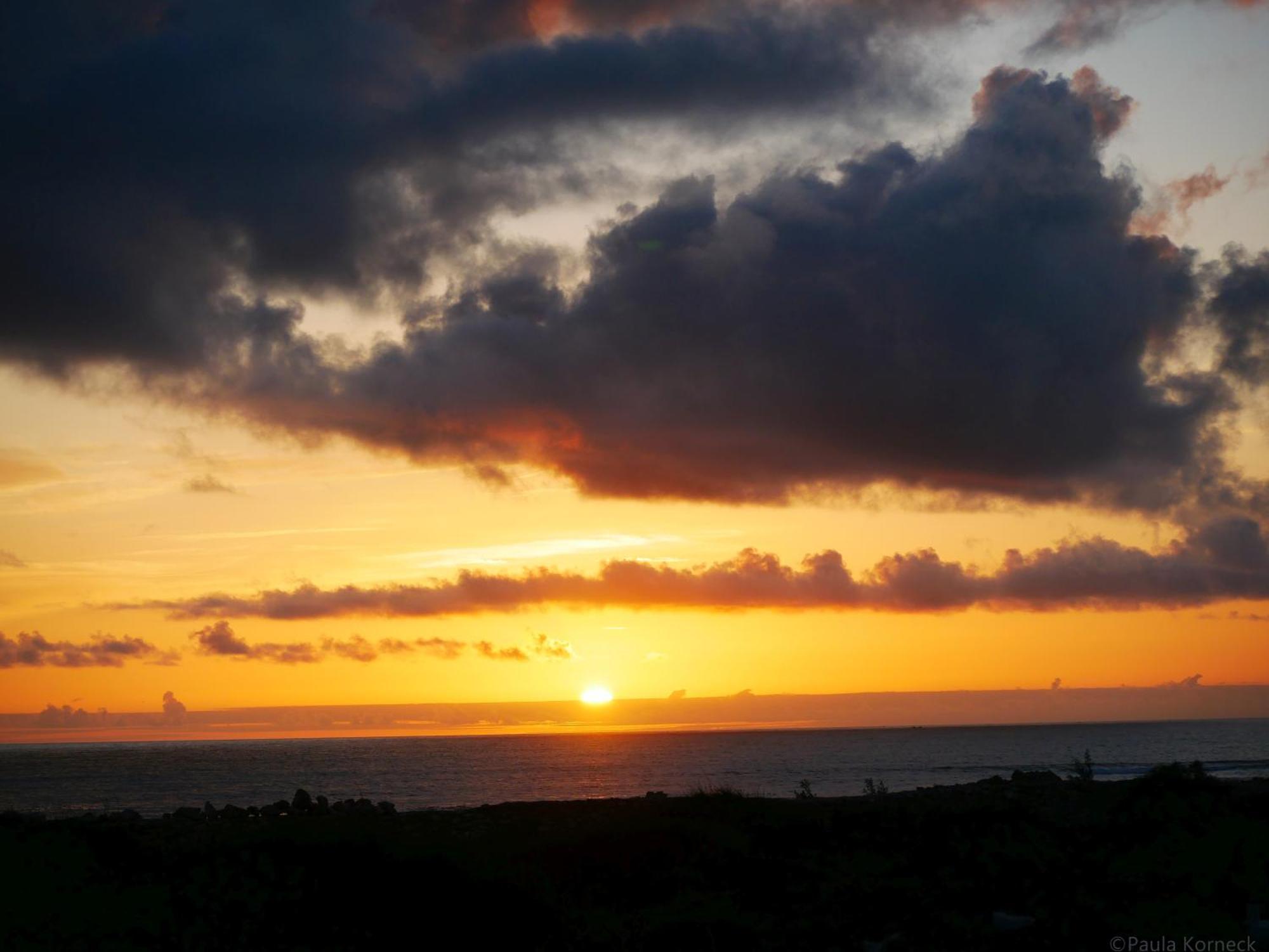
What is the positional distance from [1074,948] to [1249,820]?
7925 mm

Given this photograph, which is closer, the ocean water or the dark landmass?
the dark landmass

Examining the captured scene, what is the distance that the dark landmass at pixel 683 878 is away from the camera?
15156 mm

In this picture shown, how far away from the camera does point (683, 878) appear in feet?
59.8

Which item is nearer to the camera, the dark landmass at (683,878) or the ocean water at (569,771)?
the dark landmass at (683,878)

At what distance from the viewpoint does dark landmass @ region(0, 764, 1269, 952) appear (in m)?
15.2

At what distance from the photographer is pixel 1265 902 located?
15.0m

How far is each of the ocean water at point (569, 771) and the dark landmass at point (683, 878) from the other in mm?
33663

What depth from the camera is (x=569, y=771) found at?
106 meters

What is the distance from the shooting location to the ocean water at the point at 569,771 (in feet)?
237

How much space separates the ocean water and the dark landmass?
3366cm

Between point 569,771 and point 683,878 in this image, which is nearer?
point 683,878

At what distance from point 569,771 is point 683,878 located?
296 feet

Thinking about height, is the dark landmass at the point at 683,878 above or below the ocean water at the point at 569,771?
above

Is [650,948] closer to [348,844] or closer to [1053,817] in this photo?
[348,844]
